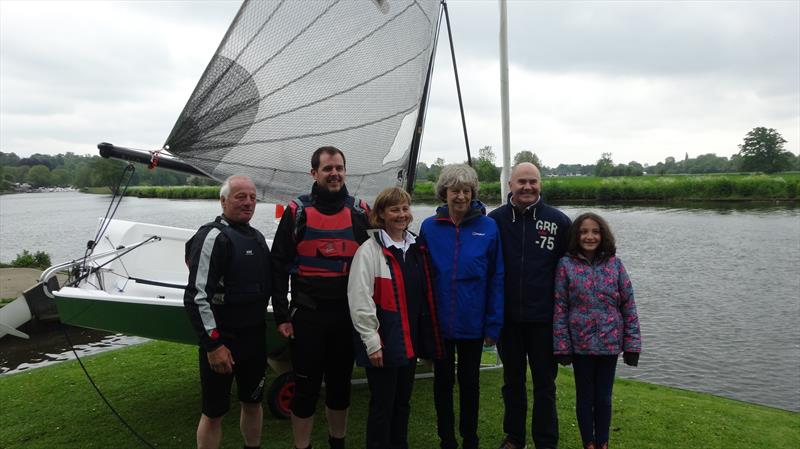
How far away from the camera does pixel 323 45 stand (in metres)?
3.46

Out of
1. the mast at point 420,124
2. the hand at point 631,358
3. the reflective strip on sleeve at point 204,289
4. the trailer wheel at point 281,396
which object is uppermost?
the mast at point 420,124

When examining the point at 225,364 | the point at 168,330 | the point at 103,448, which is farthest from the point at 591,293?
the point at 103,448

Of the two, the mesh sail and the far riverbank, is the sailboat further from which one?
the far riverbank

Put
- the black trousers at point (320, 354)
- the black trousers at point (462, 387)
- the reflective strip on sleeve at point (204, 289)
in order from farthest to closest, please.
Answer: the black trousers at point (462, 387) → the black trousers at point (320, 354) → the reflective strip on sleeve at point (204, 289)

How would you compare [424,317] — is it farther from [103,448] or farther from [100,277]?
[100,277]

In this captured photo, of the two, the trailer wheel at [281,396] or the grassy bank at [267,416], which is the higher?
the trailer wheel at [281,396]

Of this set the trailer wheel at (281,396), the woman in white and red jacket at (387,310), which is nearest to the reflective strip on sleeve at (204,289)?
the woman in white and red jacket at (387,310)

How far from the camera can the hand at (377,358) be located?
231 cm

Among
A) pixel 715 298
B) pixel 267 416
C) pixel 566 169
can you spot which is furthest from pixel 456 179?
pixel 566 169

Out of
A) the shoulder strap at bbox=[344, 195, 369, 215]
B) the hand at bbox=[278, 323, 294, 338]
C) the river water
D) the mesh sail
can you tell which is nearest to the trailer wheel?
the hand at bbox=[278, 323, 294, 338]

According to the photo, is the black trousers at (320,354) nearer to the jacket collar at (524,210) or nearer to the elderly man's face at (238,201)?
the elderly man's face at (238,201)

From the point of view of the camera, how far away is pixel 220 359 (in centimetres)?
235

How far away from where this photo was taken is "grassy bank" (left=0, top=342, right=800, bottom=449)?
327 cm

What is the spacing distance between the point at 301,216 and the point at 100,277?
2639mm
